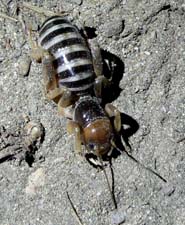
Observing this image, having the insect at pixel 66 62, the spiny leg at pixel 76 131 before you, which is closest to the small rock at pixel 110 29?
the insect at pixel 66 62

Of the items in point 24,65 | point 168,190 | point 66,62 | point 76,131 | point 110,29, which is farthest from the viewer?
point 110,29

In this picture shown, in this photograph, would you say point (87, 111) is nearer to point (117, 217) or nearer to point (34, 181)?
point (34, 181)

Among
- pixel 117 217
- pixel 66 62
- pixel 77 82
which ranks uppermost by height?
pixel 66 62

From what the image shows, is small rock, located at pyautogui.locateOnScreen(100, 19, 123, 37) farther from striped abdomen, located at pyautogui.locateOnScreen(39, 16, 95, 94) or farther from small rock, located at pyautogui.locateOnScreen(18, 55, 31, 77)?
small rock, located at pyautogui.locateOnScreen(18, 55, 31, 77)

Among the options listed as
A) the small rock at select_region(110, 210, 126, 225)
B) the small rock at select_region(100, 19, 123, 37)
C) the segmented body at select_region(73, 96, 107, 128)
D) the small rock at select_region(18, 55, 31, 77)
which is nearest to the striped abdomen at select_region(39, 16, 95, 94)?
the segmented body at select_region(73, 96, 107, 128)

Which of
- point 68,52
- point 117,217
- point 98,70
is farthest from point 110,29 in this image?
point 117,217

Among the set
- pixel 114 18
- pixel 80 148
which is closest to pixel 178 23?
pixel 114 18

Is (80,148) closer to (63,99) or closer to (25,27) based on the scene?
(63,99)
